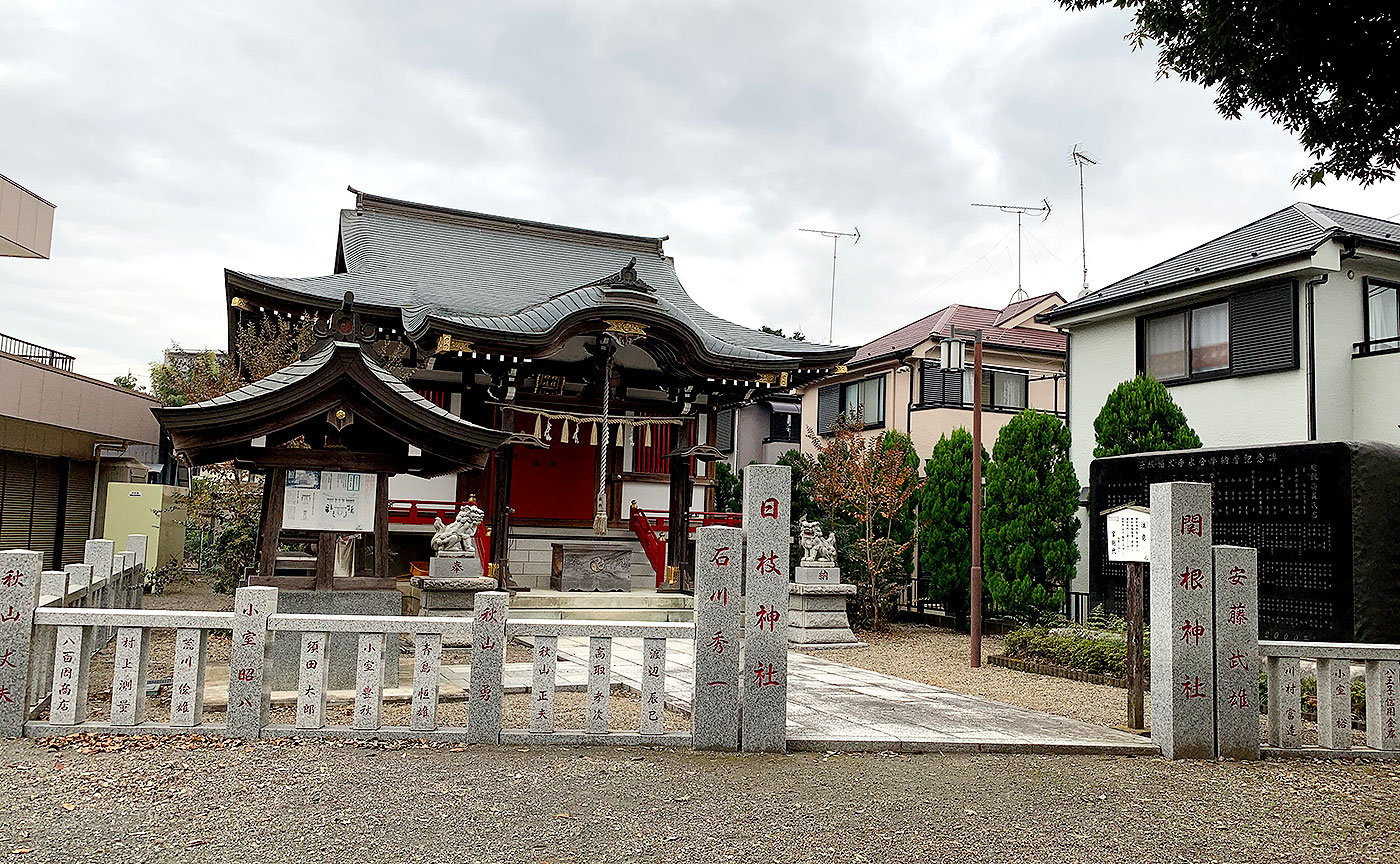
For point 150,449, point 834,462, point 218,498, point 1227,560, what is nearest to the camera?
point 1227,560

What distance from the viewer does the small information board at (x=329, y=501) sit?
8.20 m

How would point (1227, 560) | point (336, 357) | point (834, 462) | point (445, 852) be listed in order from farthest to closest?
point (834, 462)
point (336, 357)
point (1227, 560)
point (445, 852)

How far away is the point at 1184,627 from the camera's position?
684 cm

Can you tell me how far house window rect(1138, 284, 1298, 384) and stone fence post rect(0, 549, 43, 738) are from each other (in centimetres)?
1522

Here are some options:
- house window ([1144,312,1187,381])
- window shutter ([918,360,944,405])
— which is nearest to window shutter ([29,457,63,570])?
window shutter ([918,360,944,405])

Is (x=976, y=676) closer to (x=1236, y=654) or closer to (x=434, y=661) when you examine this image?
(x=1236, y=654)

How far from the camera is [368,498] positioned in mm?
8406

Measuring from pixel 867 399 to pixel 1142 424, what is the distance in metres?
9.56

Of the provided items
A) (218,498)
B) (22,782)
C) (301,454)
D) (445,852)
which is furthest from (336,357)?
(218,498)

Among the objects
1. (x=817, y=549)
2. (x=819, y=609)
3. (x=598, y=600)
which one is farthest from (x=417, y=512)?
(x=819, y=609)

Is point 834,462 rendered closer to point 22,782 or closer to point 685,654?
point 685,654

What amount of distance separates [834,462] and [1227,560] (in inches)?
388

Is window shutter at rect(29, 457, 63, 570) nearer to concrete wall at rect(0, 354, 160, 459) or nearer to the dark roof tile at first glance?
concrete wall at rect(0, 354, 160, 459)

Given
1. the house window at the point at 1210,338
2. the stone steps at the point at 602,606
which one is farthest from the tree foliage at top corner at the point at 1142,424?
the stone steps at the point at 602,606
